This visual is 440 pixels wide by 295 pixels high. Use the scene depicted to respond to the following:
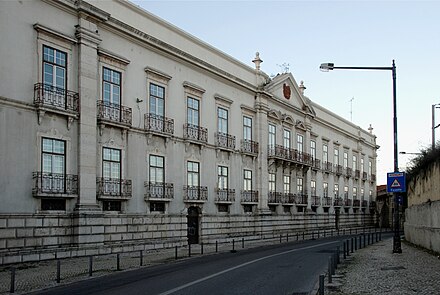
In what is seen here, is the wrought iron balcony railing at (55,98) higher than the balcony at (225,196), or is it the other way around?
the wrought iron balcony railing at (55,98)

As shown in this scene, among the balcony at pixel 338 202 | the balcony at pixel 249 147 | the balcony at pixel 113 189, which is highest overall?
the balcony at pixel 249 147

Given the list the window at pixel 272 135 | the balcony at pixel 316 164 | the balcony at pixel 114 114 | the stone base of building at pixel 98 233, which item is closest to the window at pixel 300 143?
the balcony at pixel 316 164

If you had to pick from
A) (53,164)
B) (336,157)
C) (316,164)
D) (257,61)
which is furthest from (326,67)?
(336,157)

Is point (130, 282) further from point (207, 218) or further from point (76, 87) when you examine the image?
point (207, 218)

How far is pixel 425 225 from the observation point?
24250 mm

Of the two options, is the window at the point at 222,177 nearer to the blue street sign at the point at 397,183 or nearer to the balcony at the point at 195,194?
the balcony at the point at 195,194

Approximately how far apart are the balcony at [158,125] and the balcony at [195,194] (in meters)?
3.80

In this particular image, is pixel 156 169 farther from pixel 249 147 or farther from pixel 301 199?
pixel 301 199

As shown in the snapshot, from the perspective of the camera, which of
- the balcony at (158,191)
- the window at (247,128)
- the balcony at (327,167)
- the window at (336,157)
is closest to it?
the balcony at (158,191)

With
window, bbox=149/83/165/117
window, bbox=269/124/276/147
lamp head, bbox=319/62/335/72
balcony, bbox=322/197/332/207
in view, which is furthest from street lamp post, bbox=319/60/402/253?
balcony, bbox=322/197/332/207

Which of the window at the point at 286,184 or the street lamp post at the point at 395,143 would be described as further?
the window at the point at 286,184

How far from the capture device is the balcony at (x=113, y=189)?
85.1ft

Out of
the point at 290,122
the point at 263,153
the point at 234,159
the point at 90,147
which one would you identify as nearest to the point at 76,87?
the point at 90,147

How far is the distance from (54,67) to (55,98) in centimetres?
144
